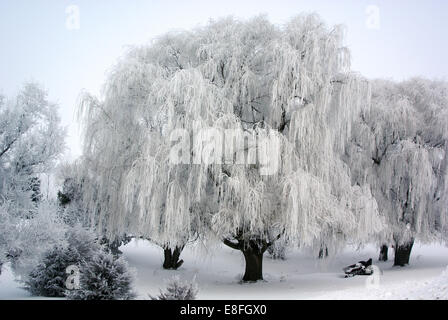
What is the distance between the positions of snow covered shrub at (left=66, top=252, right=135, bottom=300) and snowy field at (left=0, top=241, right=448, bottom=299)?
2.22 feet

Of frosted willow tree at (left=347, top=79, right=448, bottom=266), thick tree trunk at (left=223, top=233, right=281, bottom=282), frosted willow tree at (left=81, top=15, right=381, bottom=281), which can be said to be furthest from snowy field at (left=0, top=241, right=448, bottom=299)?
frosted willow tree at (left=347, top=79, right=448, bottom=266)

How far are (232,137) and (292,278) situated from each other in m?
6.27

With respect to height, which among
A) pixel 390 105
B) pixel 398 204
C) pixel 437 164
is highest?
pixel 390 105

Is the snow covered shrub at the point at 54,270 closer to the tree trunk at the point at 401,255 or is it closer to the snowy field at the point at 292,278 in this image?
the snowy field at the point at 292,278

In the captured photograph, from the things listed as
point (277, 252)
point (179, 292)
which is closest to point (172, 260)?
point (277, 252)

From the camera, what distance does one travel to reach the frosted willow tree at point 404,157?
43.5 ft

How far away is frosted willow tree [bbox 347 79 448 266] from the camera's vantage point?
13258 mm

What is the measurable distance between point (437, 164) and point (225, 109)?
26.4 feet

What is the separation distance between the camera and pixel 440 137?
13.7m

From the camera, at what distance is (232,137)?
29.9 feet

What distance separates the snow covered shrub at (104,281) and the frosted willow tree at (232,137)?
1576mm

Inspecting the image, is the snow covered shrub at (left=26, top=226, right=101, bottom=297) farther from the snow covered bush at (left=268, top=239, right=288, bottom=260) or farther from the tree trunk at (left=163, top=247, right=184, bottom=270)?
the snow covered bush at (left=268, top=239, right=288, bottom=260)

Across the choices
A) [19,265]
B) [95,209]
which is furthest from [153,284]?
[19,265]
